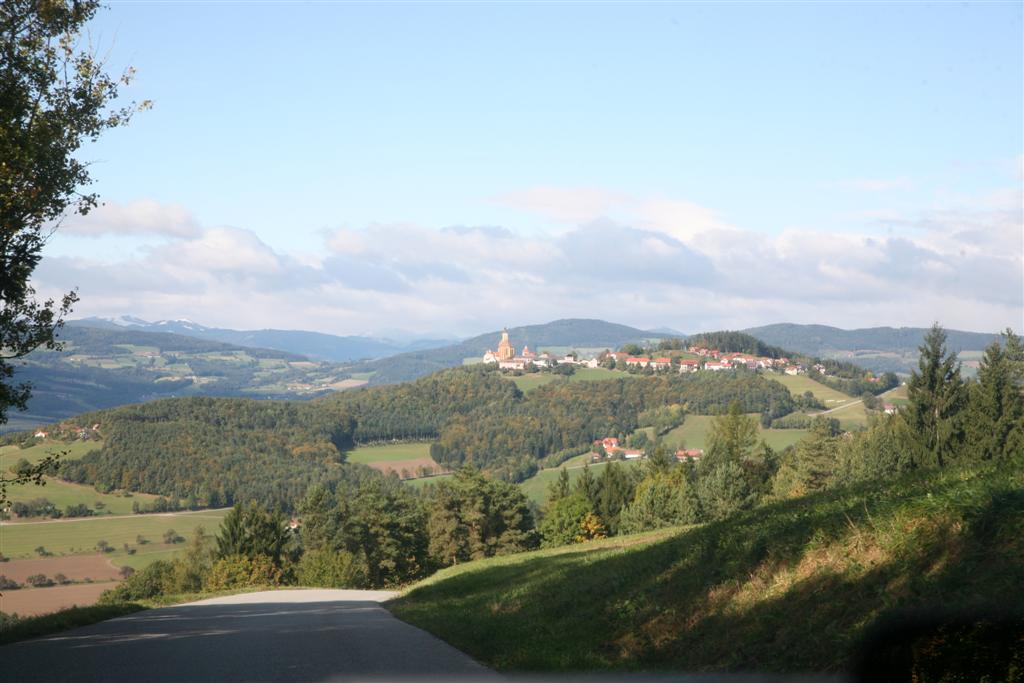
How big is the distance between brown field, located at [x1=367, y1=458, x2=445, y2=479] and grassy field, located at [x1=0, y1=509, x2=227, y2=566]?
42207 millimetres

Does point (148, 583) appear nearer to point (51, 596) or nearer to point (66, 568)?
point (66, 568)

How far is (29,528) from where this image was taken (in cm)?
10812

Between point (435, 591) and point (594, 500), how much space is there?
69070 millimetres

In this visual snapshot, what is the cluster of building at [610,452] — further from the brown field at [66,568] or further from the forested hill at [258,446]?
the brown field at [66,568]

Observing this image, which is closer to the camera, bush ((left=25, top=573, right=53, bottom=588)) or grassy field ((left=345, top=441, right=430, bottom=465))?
bush ((left=25, top=573, right=53, bottom=588))

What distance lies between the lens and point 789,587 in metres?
10.6

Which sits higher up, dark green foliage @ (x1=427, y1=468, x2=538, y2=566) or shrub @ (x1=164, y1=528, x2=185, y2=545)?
dark green foliage @ (x1=427, y1=468, x2=538, y2=566)

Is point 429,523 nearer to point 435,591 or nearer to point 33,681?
point 435,591

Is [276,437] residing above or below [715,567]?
below

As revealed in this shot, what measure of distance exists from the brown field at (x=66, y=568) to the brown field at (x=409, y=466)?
7194 cm

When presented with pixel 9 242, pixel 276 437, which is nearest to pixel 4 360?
pixel 9 242

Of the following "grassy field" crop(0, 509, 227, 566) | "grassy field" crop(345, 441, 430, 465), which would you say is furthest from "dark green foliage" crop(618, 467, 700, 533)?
"grassy field" crop(345, 441, 430, 465)

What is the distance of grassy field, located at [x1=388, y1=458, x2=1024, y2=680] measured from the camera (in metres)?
8.74

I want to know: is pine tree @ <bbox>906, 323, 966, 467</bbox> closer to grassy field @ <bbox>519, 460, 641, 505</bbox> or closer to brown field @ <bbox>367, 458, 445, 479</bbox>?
grassy field @ <bbox>519, 460, 641, 505</bbox>
